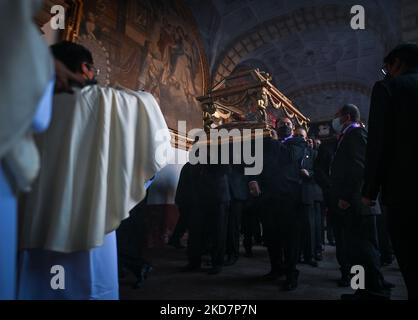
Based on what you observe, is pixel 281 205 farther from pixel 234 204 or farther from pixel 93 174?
pixel 93 174

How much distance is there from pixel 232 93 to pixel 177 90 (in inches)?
105

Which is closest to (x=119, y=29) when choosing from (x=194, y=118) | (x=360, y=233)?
(x=194, y=118)

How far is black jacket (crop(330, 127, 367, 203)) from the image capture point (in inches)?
99.8

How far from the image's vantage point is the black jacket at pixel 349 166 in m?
2.53

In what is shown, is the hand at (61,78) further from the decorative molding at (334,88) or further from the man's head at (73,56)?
Result: the decorative molding at (334,88)

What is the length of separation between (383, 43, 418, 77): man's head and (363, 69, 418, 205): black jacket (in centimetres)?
8

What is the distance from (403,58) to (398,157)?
0.62 metres

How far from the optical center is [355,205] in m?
2.47

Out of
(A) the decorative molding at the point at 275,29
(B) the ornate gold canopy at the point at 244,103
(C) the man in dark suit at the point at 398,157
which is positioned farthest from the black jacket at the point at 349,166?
(A) the decorative molding at the point at 275,29

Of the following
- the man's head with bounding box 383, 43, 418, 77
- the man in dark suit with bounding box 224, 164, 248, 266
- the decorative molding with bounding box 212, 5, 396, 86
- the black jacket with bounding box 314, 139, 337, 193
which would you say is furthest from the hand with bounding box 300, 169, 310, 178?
the decorative molding with bounding box 212, 5, 396, 86

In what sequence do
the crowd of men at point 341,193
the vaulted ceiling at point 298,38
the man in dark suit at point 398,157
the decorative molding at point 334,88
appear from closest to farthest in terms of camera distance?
the man in dark suit at point 398,157 → the crowd of men at point 341,193 → the vaulted ceiling at point 298,38 → the decorative molding at point 334,88

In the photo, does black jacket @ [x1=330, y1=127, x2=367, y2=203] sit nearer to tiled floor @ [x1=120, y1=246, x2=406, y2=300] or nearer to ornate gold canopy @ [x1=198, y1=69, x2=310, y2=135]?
tiled floor @ [x1=120, y1=246, x2=406, y2=300]

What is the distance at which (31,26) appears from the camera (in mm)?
831

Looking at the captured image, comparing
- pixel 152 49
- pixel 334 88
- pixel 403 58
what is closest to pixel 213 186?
pixel 403 58
